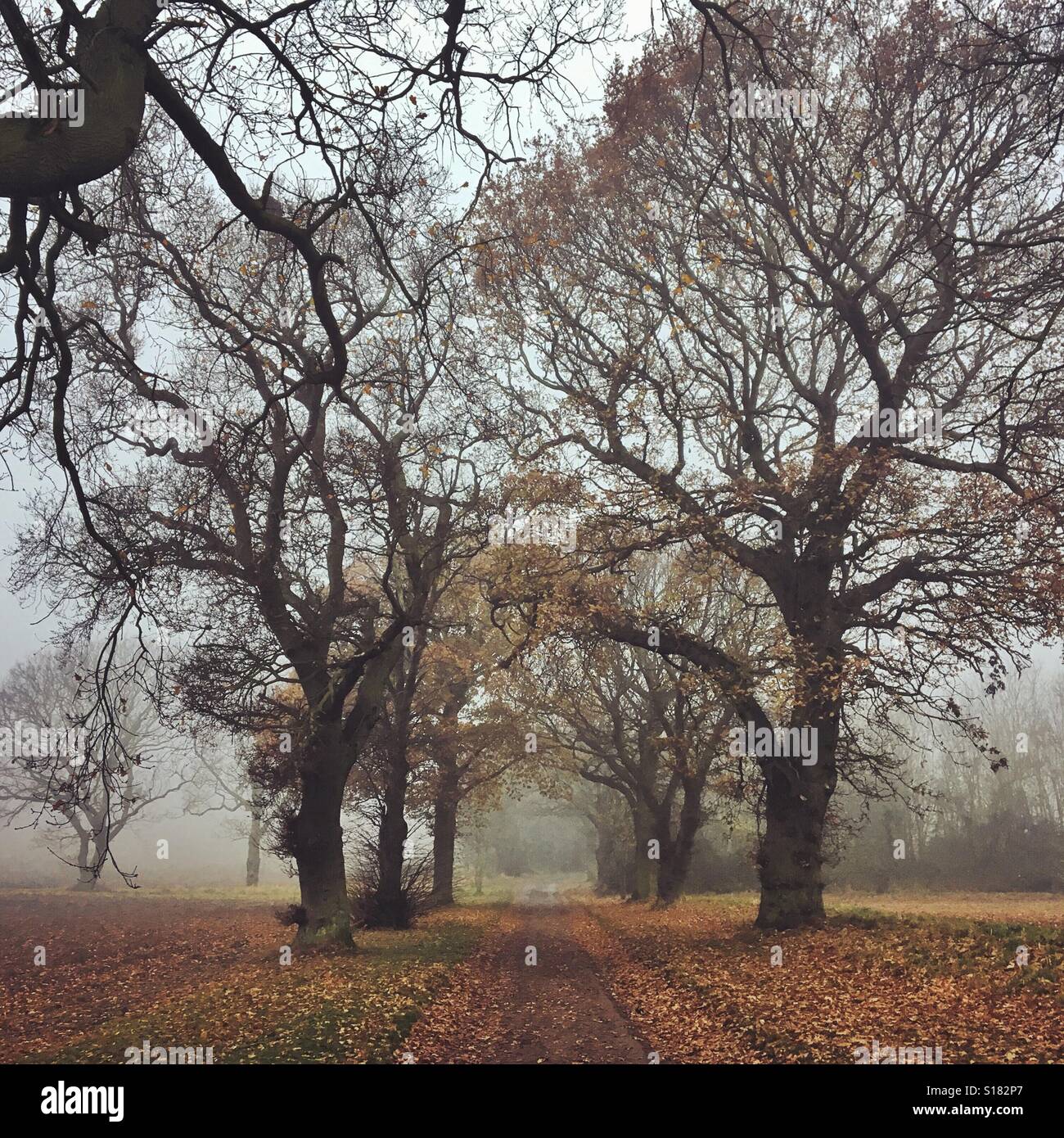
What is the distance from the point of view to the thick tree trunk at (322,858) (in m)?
15.0

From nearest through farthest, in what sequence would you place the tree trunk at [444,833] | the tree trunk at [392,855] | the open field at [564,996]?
the open field at [564,996] < the tree trunk at [392,855] < the tree trunk at [444,833]

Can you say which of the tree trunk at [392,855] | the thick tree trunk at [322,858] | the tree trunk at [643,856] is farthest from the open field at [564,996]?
the tree trunk at [643,856]

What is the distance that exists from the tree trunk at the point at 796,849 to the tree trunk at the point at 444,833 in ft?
46.5

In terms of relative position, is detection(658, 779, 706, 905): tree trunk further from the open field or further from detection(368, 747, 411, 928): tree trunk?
detection(368, 747, 411, 928): tree trunk

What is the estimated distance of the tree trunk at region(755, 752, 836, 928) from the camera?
49.1 feet

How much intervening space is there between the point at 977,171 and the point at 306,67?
37.6 feet

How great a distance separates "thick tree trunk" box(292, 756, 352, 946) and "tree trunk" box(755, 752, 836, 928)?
7.97m

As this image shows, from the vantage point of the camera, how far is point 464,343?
14391 mm

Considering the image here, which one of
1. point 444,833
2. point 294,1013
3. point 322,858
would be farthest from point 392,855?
point 294,1013

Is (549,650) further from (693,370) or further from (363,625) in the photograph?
(693,370)

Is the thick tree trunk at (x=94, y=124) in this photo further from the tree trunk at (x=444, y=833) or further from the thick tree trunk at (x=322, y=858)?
the tree trunk at (x=444, y=833)

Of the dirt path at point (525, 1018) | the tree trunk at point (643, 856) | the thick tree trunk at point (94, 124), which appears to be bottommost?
the tree trunk at point (643, 856)

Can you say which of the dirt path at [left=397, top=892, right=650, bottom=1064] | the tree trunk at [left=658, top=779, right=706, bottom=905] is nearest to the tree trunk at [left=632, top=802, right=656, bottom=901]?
the tree trunk at [left=658, top=779, right=706, bottom=905]

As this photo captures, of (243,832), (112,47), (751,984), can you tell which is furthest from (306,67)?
(243,832)
